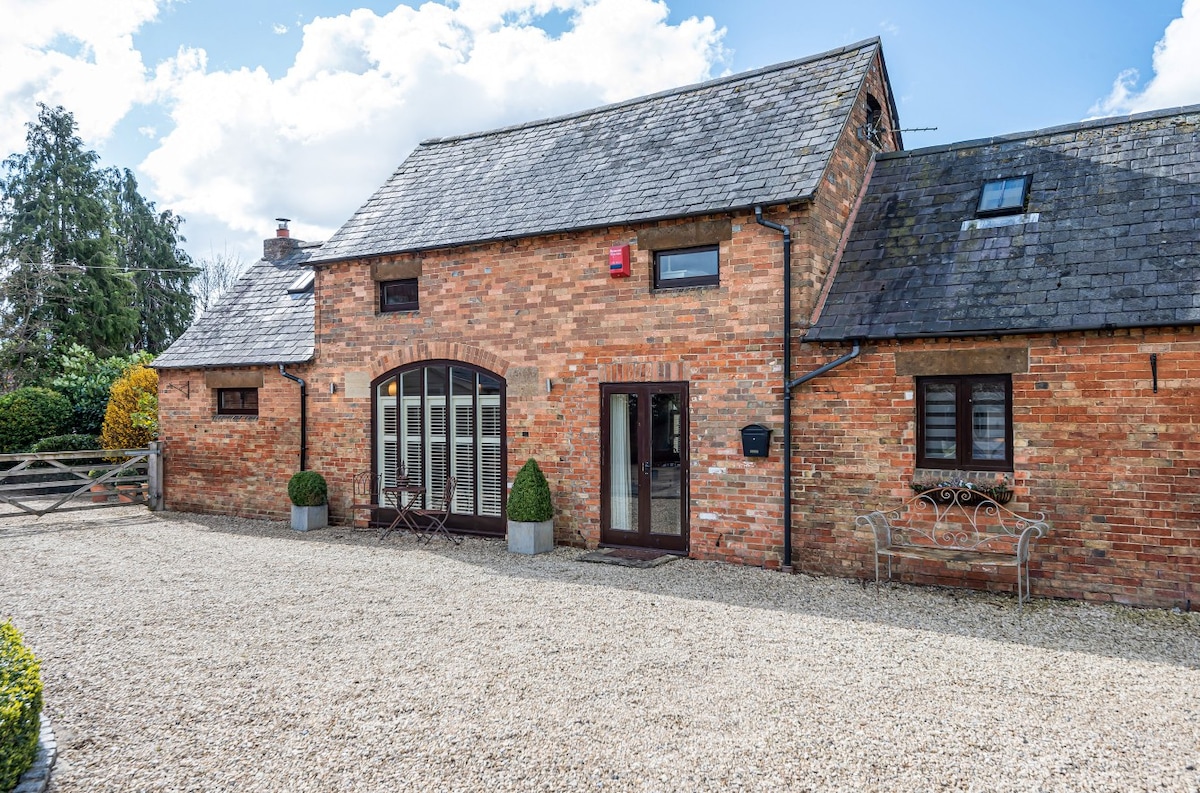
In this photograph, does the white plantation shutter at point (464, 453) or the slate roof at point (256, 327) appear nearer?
the white plantation shutter at point (464, 453)

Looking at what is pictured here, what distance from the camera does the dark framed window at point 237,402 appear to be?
14.5m

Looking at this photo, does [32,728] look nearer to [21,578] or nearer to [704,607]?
[704,607]

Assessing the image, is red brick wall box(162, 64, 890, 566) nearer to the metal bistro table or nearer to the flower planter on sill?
the metal bistro table

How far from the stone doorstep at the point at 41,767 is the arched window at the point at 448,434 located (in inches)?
284

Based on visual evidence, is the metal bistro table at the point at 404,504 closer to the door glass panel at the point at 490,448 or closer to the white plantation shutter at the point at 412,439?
the white plantation shutter at the point at 412,439

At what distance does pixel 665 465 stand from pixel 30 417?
1661 centimetres

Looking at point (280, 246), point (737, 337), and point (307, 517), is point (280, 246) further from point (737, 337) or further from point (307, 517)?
point (737, 337)

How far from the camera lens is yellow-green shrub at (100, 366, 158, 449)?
57.3 feet

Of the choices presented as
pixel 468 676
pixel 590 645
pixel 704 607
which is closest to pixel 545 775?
pixel 468 676

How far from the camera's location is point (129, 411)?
1761 centimetres

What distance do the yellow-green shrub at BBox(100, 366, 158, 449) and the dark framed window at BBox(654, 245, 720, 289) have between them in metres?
12.5

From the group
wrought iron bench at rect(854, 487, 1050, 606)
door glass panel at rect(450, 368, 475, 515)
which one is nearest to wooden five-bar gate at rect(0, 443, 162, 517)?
door glass panel at rect(450, 368, 475, 515)

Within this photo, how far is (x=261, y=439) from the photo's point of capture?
1410 cm

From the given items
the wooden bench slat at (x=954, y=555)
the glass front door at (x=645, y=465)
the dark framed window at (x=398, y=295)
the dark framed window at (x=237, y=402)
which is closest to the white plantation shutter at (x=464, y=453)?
the dark framed window at (x=398, y=295)
